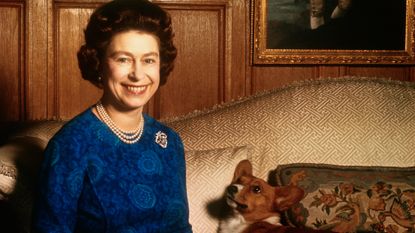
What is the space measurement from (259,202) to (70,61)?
137cm

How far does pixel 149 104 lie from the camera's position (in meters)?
2.92

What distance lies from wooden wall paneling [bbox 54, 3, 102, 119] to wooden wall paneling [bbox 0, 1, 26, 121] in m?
0.17

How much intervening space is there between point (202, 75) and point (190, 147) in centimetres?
60

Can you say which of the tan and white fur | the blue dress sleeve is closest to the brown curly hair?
the blue dress sleeve

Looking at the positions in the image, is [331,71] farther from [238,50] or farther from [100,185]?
[100,185]

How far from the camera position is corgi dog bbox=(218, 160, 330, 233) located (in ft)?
6.25

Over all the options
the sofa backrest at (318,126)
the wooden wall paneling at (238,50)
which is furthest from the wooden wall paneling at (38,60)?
the wooden wall paneling at (238,50)

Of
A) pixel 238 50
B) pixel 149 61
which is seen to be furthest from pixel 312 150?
pixel 149 61

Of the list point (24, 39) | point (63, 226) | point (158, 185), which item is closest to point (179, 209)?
point (158, 185)

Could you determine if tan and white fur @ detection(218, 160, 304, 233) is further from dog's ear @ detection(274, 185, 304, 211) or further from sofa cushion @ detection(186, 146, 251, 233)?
sofa cushion @ detection(186, 146, 251, 233)

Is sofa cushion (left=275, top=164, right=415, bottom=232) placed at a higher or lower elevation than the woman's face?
Result: lower

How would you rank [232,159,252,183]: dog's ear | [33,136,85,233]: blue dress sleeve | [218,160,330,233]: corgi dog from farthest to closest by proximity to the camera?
1. [232,159,252,183]: dog's ear
2. [218,160,330,233]: corgi dog
3. [33,136,85,233]: blue dress sleeve

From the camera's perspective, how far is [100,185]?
1.46 metres

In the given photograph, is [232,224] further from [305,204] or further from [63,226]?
[63,226]
